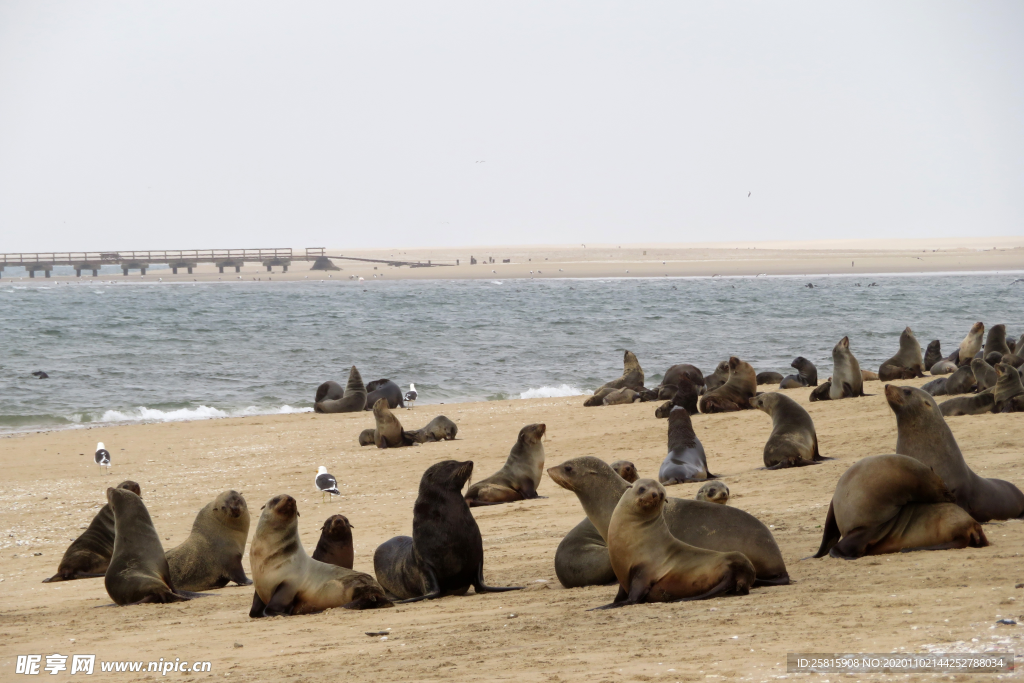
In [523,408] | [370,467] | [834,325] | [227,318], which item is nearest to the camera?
[370,467]

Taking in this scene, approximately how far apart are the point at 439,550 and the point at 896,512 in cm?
243

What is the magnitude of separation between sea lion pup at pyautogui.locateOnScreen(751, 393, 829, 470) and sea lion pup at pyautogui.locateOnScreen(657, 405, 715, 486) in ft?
1.81

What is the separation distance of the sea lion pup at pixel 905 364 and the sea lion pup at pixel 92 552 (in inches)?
491

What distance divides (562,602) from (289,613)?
5.01 feet

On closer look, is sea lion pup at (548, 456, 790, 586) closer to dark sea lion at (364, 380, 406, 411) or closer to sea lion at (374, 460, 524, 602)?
sea lion at (374, 460, 524, 602)

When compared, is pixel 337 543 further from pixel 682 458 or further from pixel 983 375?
pixel 983 375

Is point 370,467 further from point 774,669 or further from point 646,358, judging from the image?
point 646,358

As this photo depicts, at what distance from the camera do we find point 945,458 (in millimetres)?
5688

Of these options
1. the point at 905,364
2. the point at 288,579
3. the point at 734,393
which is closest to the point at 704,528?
the point at 288,579

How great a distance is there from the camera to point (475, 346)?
2958 cm

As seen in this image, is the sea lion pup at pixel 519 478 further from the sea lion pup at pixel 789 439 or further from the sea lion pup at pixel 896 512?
the sea lion pup at pixel 896 512

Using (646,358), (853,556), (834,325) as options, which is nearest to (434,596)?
(853,556)

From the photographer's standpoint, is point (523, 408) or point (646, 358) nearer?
point (523, 408)

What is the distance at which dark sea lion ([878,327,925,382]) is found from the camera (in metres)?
16.1
